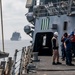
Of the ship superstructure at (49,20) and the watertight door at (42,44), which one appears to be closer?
the ship superstructure at (49,20)

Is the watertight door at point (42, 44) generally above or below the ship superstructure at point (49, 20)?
below

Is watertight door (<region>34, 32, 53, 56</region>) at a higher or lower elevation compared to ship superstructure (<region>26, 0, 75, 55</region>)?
lower

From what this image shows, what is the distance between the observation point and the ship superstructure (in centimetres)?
2502

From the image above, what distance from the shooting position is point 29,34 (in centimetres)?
3356

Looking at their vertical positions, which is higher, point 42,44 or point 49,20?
point 49,20

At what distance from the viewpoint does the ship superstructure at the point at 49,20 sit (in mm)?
25016

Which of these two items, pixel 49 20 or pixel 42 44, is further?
pixel 42 44

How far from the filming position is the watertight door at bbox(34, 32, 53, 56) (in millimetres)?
28578

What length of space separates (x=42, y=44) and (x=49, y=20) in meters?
3.38

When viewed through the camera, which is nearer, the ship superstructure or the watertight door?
the ship superstructure

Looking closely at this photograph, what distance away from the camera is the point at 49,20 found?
88.5 feet

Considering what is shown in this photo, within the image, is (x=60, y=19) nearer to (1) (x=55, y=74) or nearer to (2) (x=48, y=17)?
(2) (x=48, y=17)

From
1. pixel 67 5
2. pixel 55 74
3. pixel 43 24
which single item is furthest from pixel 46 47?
pixel 55 74

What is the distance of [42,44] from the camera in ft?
97.7
